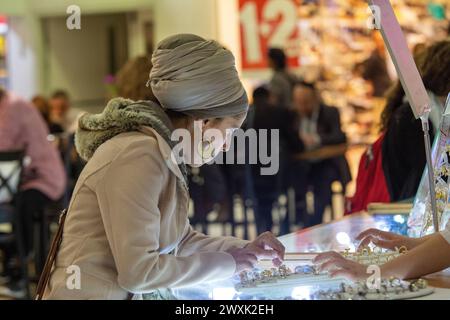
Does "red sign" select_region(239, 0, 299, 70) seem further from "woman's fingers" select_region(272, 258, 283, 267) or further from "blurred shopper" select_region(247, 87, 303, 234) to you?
"woman's fingers" select_region(272, 258, 283, 267)

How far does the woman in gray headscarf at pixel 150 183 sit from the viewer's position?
72.8 inches

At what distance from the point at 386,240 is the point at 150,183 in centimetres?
79

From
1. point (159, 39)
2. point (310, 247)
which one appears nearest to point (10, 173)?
point (310, 247)

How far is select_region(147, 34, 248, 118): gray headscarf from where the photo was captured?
198cm

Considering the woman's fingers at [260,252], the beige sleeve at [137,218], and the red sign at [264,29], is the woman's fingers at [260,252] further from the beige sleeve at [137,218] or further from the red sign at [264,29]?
the red sign at [264,29]

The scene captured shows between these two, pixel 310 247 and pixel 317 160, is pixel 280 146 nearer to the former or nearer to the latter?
pixel 317 160

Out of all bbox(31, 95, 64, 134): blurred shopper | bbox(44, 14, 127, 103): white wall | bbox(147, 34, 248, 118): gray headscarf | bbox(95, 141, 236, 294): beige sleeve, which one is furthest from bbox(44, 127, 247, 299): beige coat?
bbox(44, 14, 127, 103): white wall

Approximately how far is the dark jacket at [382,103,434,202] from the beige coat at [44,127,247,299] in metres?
1.74

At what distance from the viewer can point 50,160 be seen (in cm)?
598

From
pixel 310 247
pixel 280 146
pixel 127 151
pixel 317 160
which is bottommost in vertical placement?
pixel 317 160

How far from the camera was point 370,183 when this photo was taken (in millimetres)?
3771

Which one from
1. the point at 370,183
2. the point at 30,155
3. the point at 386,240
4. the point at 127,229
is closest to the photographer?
the point at 127,229

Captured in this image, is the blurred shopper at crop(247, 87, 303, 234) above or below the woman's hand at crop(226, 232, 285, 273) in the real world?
below
